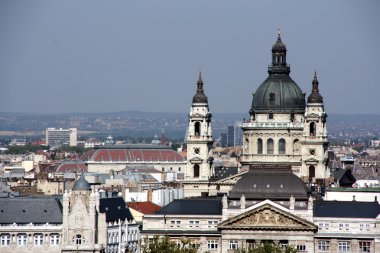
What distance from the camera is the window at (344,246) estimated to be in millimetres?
130250

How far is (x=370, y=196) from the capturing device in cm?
15238

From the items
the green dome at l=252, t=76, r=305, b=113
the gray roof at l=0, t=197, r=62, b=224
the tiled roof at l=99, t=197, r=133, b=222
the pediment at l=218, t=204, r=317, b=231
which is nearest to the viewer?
the pediment at l=218, t=204, r=317, b=231

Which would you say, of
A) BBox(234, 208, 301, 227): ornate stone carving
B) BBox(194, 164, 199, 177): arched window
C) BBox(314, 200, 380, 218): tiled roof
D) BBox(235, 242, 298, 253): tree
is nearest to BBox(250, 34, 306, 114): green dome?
BBox(194, 164, 199, 177): arched window

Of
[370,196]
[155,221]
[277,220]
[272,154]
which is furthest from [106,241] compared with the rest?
[272,154]

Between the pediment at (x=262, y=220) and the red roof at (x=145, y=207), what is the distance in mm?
22135

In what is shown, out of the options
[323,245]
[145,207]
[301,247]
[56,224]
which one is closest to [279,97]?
[145,207]

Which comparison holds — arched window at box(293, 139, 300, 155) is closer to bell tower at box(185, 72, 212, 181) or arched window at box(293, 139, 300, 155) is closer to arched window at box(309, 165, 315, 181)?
A: arched window at box(309, 165, 315, 181)

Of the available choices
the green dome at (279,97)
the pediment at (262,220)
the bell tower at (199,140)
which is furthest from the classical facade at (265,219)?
the bell tower at (199,140)

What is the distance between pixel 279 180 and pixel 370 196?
1945 cm

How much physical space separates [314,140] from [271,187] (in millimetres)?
36803

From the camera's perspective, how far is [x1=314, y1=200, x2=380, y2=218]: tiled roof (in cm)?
13075

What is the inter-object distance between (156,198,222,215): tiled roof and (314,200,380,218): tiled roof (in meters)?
7.52

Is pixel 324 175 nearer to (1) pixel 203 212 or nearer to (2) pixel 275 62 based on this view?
→ (2) pixel 275 62

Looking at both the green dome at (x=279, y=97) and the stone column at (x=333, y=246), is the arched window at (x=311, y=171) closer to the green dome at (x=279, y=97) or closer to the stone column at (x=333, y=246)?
the green dome at (x=279, y=97)
